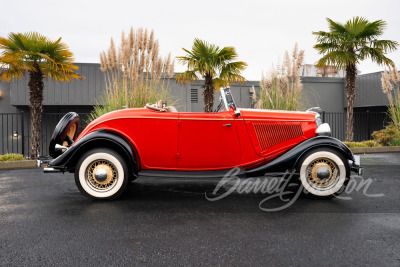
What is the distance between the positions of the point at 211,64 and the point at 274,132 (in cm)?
519

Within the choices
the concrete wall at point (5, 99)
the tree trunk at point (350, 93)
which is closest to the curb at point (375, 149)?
the tree trunk at point (350, 93)

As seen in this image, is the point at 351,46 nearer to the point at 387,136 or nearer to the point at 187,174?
the point at 387,136

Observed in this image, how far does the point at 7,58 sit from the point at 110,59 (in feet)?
8.10

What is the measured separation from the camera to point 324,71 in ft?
71.0

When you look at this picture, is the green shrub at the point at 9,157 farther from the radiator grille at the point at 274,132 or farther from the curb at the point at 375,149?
the curb at the point at 375,149

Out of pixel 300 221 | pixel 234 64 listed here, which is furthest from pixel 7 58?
pixel 300 221

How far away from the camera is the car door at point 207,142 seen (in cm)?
392

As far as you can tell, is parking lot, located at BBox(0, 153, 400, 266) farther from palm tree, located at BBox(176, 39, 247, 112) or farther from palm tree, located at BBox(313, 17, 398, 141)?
palm tree, located at BBox(313, 17, 398, 141)

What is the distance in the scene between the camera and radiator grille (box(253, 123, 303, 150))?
404 centimetres

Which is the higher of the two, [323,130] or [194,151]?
[323,130]

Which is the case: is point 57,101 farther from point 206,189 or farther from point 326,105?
point 326,105

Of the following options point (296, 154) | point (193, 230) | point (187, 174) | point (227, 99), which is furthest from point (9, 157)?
point (296, 154)

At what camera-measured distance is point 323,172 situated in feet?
12.5

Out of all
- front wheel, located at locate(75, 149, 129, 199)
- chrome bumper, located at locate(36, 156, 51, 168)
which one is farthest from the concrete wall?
front wheel, located at locate(75, 149, 129, 199)
